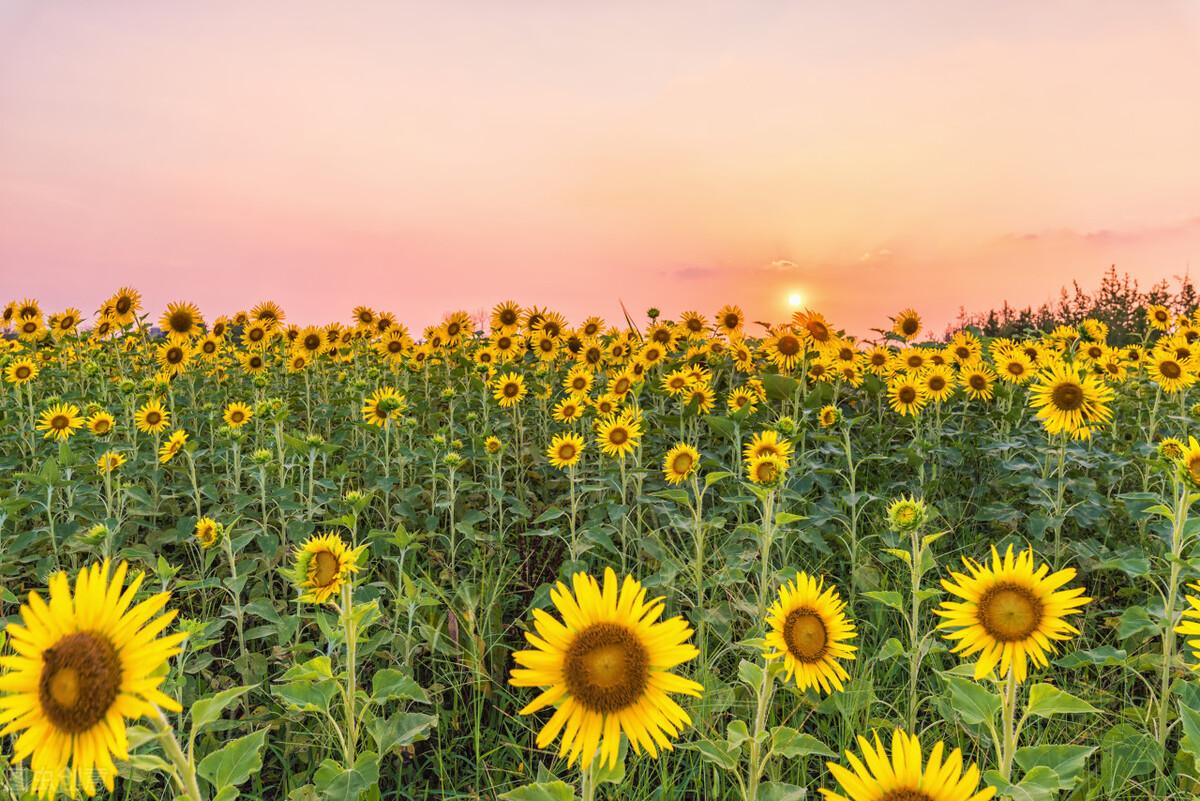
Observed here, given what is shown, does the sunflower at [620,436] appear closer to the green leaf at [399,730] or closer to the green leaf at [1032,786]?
the green leaf at [399,730]

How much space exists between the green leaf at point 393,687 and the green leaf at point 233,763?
0.31 meters

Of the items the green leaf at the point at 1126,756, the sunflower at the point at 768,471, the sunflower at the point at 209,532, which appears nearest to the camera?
the green leaf at the point at 1126,756

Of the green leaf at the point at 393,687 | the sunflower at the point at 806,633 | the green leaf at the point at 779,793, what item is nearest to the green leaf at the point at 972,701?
the sunflower at the point at 806,633

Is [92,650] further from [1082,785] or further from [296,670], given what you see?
[1082,785]

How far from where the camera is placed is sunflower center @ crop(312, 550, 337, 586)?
6.88ft

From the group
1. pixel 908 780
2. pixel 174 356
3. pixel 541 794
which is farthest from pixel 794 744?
pixel 174 356

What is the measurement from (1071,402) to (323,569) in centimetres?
385

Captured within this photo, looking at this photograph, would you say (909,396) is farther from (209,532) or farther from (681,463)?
(209,532)

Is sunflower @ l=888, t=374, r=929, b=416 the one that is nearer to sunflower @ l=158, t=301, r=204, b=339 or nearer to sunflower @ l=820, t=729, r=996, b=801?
sunflower @ l=820, t=729, r=996, b=801

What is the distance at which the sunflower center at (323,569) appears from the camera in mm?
2098

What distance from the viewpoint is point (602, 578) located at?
14.4 ft

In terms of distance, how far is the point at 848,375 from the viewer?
Answer: 5.78m

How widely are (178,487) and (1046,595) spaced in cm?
501

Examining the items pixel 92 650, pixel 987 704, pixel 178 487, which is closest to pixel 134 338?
pixel 178 487
